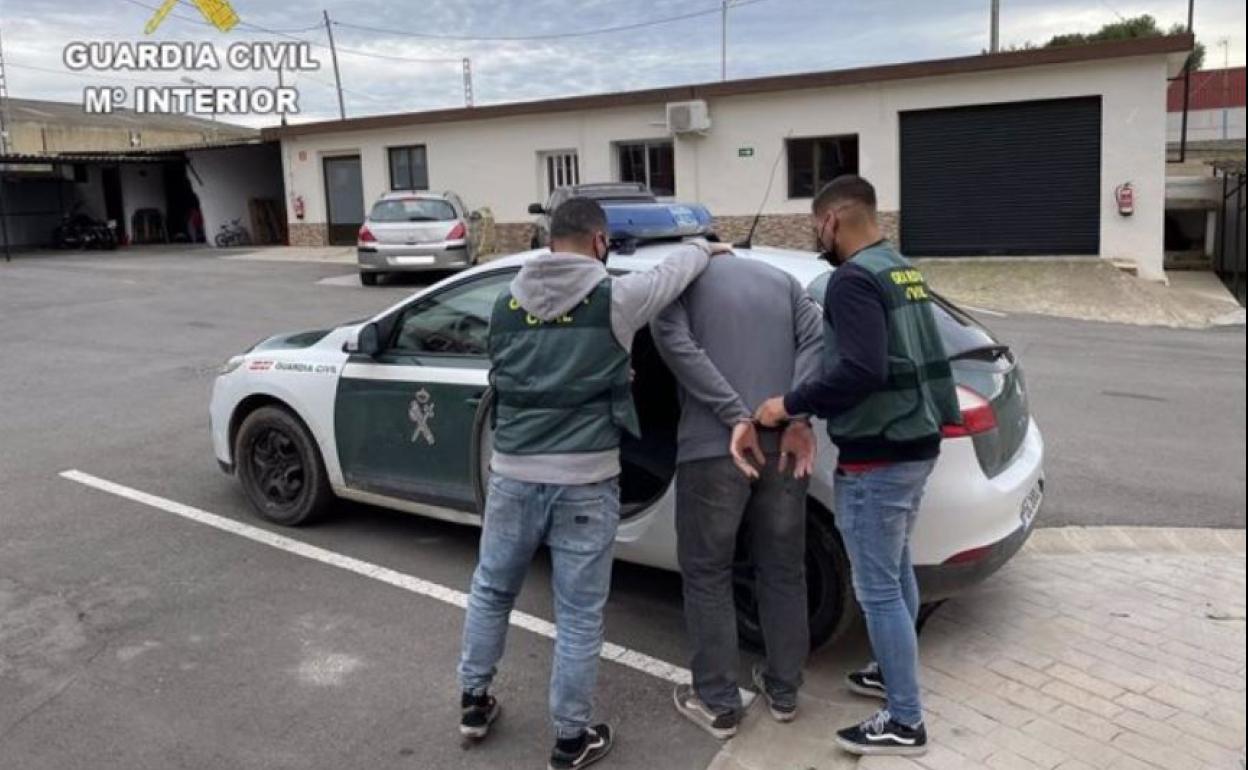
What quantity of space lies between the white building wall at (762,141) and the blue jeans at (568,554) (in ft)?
57.7

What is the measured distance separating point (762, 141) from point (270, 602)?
1835cm

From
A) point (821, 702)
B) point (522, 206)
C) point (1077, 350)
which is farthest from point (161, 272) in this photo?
point (821, 702)

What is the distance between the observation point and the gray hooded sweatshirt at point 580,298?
324 cm

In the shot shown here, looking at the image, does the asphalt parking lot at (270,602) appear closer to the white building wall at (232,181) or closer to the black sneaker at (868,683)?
the black sneaker at (868,683)

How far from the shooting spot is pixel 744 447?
3.36 meters

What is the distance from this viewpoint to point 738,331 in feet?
11.2

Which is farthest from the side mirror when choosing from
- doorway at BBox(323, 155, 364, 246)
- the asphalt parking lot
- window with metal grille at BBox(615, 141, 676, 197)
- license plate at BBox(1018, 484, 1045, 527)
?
doorway at BBox(323, 155, 364, 246)

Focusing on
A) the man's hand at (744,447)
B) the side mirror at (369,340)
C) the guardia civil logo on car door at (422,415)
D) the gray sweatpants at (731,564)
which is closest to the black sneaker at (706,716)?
the gray sweatpants at (731,564)

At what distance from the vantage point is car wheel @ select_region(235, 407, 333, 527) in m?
5.49

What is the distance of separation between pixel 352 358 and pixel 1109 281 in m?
15.0

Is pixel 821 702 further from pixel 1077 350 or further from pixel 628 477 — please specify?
pixel 1077 350

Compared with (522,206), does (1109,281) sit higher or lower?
lower

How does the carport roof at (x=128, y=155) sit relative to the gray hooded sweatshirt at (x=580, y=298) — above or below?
above

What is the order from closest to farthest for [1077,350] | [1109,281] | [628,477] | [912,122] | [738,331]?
[738,331] → [628,477] → [1077,350] → [1109,281] → [912,122]
